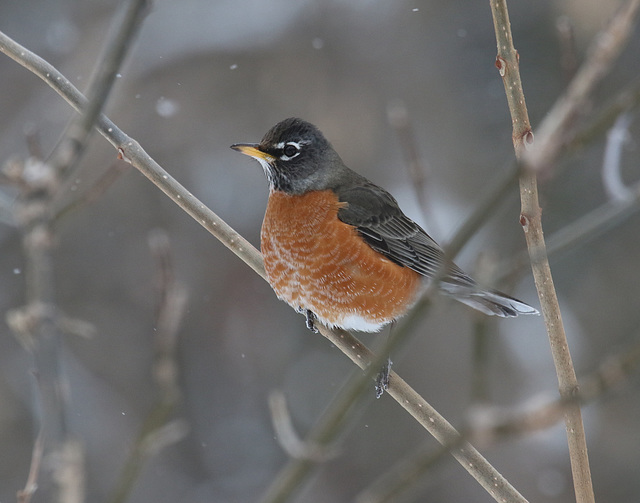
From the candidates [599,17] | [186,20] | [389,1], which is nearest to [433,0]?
[389,1]

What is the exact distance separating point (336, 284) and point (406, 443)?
3.80 meters

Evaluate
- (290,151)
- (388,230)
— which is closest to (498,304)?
(388,230)

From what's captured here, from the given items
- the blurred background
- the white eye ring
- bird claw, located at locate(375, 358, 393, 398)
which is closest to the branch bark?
bird claw, located at locate(375, 358, 393, 398)

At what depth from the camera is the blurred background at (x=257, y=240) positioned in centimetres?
705

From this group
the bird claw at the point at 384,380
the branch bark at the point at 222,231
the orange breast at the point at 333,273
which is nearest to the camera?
the branch bark at the point at 222,231

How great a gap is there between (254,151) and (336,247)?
0.72 metres

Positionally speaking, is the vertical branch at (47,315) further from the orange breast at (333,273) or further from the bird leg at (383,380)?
the orange breast at (333,273)

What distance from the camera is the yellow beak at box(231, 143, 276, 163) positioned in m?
3.79

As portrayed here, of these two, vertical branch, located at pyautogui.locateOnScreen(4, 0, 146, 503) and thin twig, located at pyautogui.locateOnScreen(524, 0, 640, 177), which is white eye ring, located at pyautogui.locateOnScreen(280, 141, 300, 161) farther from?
thin twig, located at pyautogui.locateOnScreen(524, 0, 640, 177)

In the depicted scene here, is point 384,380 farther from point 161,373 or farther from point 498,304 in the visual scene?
point 161,373

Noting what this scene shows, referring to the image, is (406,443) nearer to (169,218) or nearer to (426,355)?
(426,355)

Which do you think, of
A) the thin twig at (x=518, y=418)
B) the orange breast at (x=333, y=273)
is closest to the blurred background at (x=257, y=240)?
the orange breast at (x=333, y=273)

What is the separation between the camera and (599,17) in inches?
291

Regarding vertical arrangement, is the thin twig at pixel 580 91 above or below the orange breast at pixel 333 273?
above
